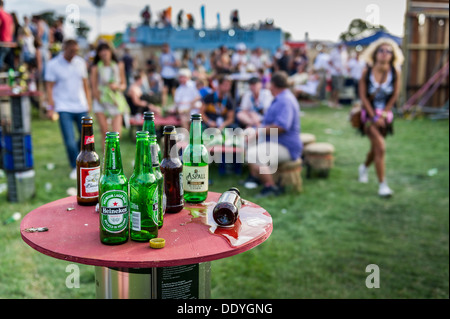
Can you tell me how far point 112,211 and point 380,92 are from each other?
4762 mm

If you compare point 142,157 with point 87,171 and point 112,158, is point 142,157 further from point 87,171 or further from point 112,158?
point 87,171

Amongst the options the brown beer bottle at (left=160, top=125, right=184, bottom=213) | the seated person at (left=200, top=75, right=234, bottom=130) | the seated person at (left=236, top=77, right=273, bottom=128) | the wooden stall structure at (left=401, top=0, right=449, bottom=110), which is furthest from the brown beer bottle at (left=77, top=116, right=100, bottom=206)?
the wooden stall structure at (left=401, top=0, right=449, bottom=110)

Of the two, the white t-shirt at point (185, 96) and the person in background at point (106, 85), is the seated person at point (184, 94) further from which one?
the person in background at point (106, 85)

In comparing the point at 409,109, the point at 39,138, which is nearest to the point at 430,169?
the point at 409,109

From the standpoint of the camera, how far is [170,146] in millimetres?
2006

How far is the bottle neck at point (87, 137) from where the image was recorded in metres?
2.03

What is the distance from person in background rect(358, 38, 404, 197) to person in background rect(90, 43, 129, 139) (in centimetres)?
335

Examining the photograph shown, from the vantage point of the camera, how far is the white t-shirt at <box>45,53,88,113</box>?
5.92m

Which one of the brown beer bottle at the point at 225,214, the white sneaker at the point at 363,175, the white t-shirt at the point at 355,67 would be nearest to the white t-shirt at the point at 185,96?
the white sneaker at the point at 363,175

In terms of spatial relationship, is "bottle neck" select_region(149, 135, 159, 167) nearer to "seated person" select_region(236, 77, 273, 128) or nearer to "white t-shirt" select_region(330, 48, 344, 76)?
"seated person" select_region(236, 77, 273, 128)

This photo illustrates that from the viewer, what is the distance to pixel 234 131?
7.35 metres

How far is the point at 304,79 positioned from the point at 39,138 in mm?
9719

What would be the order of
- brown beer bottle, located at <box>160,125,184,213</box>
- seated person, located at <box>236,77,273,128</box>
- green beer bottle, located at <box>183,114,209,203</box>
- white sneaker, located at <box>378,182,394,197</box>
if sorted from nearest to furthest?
brown beer bottle, located at <box>160,125,184,213</box> → green beer bottle, located at <box>183,114,209,203</box> → white sneaker, located at <box>378,182,394,197</box> → seated person, located at <box>236,77,273,128</box>
